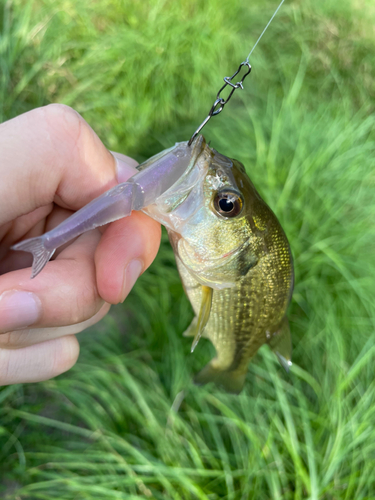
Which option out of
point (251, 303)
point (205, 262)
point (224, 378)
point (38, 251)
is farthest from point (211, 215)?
point (224, 378)

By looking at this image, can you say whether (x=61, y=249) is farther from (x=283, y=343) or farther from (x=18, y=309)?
(x=283, y=343)

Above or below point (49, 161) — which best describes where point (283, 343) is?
below

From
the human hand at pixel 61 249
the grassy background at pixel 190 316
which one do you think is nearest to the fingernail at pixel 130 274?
the human hand at pixel 61 249

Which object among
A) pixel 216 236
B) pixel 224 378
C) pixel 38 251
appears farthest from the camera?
pixel 224 378

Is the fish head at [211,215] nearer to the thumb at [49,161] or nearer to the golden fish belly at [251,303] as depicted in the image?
the golden fish belly at [251,303]

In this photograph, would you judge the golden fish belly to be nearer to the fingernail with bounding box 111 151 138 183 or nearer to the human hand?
the human hand

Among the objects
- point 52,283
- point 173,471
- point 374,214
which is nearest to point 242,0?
point 374,214

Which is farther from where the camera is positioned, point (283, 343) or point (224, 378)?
point (224, 378)
